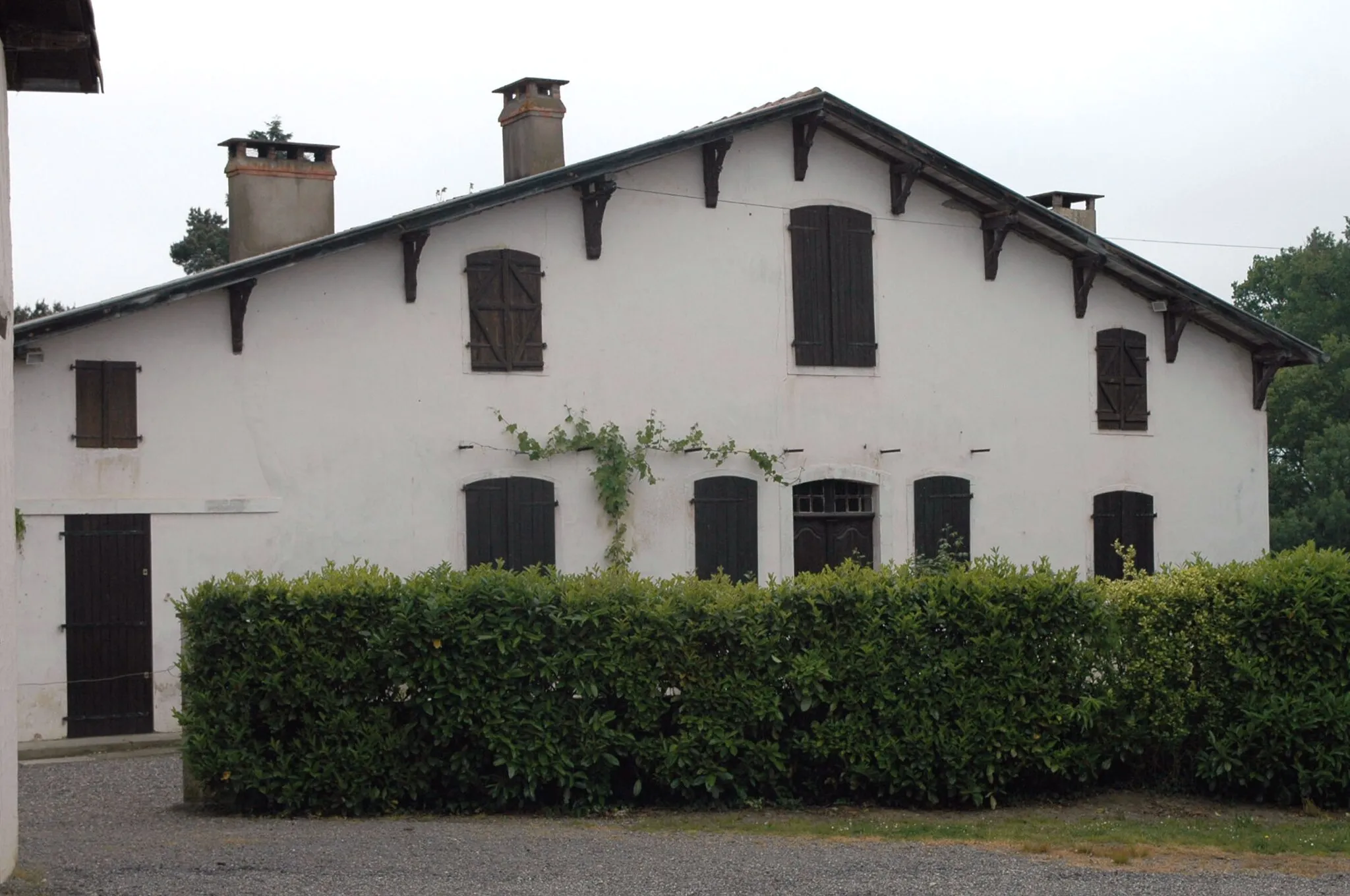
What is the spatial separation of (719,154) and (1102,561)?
20.7ft

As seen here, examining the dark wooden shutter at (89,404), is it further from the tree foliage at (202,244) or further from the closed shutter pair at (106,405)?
the tree foliage at (202,244)

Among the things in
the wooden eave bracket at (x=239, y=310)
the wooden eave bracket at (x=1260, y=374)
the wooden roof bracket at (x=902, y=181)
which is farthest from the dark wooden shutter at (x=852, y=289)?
the wooden eave bracket at (x=239, y=310)

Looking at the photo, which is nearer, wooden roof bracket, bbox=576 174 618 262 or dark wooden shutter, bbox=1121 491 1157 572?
wooden roof bracket, bbox=576 174 618 262

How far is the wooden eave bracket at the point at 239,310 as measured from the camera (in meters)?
13.5

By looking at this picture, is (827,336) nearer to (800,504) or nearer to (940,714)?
(800,504)

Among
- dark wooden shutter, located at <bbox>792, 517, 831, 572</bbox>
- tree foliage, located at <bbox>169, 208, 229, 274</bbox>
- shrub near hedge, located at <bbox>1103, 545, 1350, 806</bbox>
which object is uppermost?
tree foliage, located at <bbox>169, 208, 229, 274</bbox>

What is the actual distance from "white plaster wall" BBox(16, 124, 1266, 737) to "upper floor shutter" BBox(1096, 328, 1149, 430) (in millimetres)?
186

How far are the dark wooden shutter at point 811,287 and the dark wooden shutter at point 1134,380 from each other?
3816 millimetres

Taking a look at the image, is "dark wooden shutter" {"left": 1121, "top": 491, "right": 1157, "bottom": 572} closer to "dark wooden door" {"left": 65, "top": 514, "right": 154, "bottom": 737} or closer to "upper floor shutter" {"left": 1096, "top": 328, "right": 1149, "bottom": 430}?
"upper floor shutter" {"left": 1096, "top": 328, "right": 1149, "bottom": 430}

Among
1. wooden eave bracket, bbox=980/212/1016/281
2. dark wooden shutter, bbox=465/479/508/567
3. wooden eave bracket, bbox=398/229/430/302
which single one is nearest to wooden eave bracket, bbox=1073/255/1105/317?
wooden eave bracket, bbox=980/212/1016/281

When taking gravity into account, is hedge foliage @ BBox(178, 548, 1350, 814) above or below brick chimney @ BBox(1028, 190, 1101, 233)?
below

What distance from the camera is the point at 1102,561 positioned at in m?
17.8

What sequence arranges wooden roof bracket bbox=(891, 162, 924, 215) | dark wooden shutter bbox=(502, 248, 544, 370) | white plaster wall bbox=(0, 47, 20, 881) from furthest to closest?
wooden roof bracket bbox=(891, 162, 924, 215), dark wooden shutter bbox=(502, 248, 544, 370), white plaster wall bbox=(0, 47, 20, 881)

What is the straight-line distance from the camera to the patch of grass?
866cm
